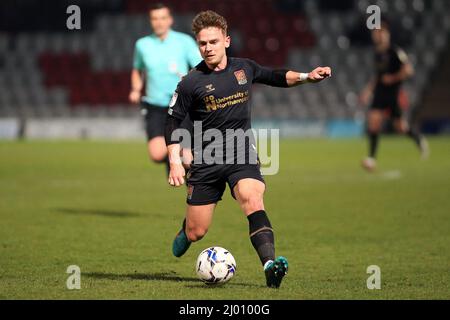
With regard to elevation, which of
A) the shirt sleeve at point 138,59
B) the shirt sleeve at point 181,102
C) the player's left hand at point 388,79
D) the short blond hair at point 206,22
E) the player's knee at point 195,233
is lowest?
→ the player's knee at point 195,233

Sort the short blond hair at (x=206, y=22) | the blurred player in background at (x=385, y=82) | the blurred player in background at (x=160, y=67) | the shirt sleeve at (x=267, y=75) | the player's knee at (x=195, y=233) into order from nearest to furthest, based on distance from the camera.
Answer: the short blond hair at (x=206, y=22)
the shirt sleeve at (x=267, y=75)
the player's knee at (x=195, y=233)
the blurred player in background at (x=160, y=67)
the blurred player in background at (x=385, y=82)

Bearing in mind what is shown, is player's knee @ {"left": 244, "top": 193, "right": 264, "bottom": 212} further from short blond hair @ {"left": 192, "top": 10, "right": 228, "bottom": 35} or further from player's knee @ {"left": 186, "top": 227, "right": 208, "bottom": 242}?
short blond hair @ {"left": 192, "top": 10, "right": 228, "bottom": 35}

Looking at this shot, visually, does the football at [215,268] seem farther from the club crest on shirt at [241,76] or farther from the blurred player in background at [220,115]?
the club crest on shirt at [241,76]

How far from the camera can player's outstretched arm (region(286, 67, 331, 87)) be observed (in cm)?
687

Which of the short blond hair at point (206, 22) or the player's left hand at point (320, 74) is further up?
the short blond hair at point (206, 22)

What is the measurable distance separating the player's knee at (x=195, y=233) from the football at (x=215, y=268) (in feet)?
1.30

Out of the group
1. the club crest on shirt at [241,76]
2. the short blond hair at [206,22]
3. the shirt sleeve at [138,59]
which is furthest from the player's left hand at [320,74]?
the shirt sleeve at [138,59]

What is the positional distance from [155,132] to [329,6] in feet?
74.0

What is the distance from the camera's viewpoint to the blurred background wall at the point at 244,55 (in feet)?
98.7

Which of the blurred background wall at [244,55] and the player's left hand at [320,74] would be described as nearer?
the player's left hand at [320,74]

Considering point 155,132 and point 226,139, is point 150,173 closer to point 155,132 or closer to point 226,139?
point 155,132

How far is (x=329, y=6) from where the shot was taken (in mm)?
32969

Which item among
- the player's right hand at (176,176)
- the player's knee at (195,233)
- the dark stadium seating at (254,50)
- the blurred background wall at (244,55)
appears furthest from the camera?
the dark stadium seating at (254,50)

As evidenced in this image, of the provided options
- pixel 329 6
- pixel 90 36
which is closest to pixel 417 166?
pixel 329 6
